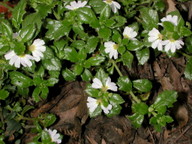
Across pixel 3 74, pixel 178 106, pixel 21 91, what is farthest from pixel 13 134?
pixel 178 106

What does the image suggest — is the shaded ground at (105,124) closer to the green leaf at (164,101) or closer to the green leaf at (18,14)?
the green leaf at (164,101)

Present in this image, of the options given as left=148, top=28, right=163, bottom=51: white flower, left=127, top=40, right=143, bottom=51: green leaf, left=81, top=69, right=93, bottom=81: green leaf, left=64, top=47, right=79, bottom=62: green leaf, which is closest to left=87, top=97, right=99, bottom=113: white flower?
left=81, top=69, right=93, bottom=81: green leaf

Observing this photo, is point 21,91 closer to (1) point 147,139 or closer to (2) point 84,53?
(2) point 84,53

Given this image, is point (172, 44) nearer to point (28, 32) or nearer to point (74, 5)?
point (74, 5)

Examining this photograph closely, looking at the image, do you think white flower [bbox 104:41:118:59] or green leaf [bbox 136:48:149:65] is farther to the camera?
green leaf [bbox 136:48:149:65]

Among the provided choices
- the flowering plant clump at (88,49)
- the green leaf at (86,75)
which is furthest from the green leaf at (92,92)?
the green leaf at (86,75)

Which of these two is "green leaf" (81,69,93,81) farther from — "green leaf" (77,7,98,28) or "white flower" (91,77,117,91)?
"green leaf" (77,7,98,28)
